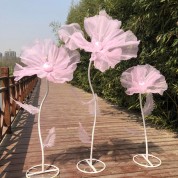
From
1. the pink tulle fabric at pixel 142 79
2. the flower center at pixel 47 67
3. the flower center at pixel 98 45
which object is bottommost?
the pink tulle fabric at pixel 142 79

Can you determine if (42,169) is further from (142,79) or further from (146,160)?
(142,79)

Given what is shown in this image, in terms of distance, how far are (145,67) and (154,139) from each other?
158 cm

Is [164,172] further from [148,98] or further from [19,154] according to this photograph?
[19,154]

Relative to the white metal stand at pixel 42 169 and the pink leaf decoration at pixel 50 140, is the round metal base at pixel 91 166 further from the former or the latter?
the pink leaf decoration at pixel 50 140

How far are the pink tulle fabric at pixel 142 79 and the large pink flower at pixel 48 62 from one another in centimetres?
72

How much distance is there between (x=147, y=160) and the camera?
11.2 ft

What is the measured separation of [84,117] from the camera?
6.64 metres

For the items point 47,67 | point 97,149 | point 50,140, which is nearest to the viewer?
point 47,67

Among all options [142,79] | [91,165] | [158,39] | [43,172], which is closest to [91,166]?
[91,165]

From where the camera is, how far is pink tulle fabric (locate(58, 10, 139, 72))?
9.61ft

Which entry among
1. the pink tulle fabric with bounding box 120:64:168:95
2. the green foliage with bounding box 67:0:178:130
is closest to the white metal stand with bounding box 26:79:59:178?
the pink tulle fabric with bounding box 120:64:168:95

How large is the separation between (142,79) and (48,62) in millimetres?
1124

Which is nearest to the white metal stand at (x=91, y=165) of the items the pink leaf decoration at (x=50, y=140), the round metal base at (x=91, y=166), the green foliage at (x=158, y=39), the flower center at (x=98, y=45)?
the round metal base at (x=91, y=166)

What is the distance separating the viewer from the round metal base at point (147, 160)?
334 centimetres
